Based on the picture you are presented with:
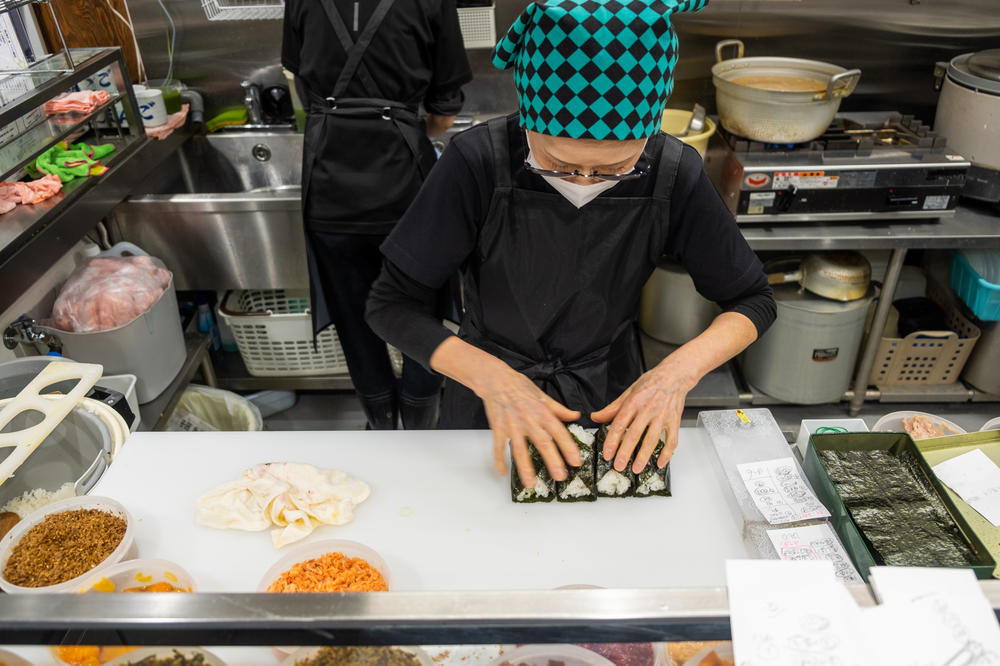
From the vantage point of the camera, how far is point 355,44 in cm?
231

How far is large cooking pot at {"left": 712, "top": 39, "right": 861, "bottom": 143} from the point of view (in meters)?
2.52

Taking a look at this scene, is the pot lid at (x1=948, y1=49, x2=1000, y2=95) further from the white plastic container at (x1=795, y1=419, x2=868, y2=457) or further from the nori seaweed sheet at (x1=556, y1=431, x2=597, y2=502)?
the nori seaweed sheet at (x1=556, y1=431, x2=597, y2=502)

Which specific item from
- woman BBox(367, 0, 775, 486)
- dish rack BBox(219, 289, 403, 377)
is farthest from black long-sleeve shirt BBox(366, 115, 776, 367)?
dish rack BBox(219, 289, 403, 377)

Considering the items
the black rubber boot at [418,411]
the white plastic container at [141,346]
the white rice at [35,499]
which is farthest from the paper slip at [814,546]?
the white plastic container at [141,346]

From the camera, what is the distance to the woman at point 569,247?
49.6 inches

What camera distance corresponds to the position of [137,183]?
2842 mm

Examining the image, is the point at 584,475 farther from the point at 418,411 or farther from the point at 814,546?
the point at 418,411

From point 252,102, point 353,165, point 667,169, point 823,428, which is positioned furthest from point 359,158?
point 823,428

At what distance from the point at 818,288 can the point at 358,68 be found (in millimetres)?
1989

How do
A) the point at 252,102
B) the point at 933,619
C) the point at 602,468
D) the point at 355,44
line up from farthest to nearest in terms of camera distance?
1. the point at 252,102
2. the point at 355,44
3. the point at 602,468
4. the point at 933,619

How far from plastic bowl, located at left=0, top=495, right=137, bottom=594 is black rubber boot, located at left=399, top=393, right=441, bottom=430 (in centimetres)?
176

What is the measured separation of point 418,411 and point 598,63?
2.12 meters

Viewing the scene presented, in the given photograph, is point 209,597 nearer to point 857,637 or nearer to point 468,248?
point 857,637

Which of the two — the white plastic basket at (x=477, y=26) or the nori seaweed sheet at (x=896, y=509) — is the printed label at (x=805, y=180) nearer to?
the white plastic basket at (x=477, y=26)
